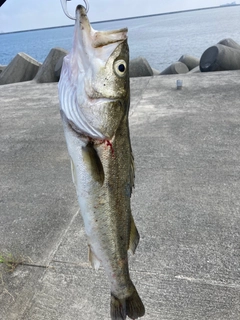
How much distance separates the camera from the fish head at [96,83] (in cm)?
165

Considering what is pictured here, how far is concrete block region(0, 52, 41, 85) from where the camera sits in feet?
43.1

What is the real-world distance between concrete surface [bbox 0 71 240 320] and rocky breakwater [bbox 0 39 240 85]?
376 centimetres

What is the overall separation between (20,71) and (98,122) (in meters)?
12.5

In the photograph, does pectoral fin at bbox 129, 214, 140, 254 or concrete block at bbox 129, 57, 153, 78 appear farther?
concrete block at bbox 129, 57, 153, 78

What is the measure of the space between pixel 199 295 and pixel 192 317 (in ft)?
0.80

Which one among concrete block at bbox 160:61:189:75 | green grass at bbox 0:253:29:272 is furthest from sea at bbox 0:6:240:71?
green grass at bbox 0:253:29:272

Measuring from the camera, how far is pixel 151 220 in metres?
4.05

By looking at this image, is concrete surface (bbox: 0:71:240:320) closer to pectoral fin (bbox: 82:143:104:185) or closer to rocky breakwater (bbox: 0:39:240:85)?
pectoral fin (bbox: 82:143:104:185)

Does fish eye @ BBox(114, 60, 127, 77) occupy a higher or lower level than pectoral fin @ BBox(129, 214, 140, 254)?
higher

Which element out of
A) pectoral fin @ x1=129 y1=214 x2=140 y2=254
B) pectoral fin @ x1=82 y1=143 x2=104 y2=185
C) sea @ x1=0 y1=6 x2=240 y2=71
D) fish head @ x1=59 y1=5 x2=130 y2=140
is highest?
fish head @ x1=59 y1=5 x2=130 y2=140

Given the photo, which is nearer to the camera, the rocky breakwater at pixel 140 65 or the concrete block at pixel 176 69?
the rocky breakwater at pixel 140 65

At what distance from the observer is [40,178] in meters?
5.34

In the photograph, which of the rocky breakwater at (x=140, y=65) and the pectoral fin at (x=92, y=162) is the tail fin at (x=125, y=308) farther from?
the rocky breakwater at (x=140, y=65)

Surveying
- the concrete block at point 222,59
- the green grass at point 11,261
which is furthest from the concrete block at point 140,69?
the green grass at point 11,261
